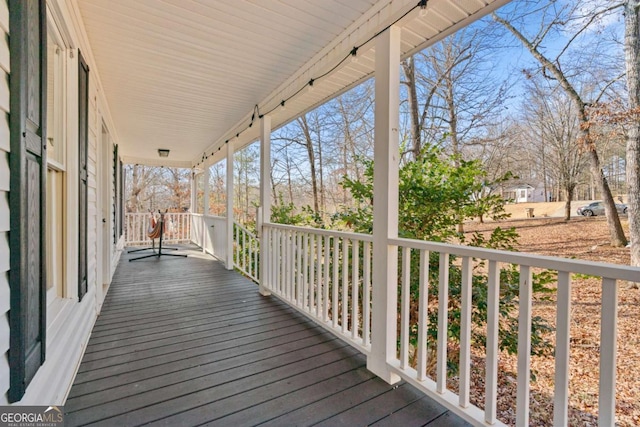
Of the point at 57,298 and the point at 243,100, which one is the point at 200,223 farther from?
the point at 57,298

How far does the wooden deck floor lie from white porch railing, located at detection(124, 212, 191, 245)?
5449 mm

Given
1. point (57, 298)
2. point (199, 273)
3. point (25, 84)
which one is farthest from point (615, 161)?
point (199, 273)

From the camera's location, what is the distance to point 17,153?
1019mm

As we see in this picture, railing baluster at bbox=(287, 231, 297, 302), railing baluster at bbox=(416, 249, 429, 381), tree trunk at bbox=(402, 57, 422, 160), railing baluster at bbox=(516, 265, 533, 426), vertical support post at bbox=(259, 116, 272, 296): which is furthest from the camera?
tree trunk at bbox=(402, 57, 422, 160)

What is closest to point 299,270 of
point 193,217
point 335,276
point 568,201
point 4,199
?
point 335,276

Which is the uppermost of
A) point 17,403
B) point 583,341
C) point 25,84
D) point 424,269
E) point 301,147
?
point 301,147

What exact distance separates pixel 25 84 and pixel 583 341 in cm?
449

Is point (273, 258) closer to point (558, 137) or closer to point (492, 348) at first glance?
point (492, 348)

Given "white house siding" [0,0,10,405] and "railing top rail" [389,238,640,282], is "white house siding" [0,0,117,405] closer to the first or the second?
"white house siding" [0,0,10,405]

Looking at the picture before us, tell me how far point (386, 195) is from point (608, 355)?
3.98 ft

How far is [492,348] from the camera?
1.41m

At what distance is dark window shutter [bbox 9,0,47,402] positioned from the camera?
1008 millimetres

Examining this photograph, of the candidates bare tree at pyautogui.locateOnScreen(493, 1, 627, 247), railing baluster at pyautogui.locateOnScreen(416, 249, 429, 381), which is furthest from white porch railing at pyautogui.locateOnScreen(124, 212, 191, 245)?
bare tree at pyautogui.locateOnScreen(493, 1, 627, 247)
